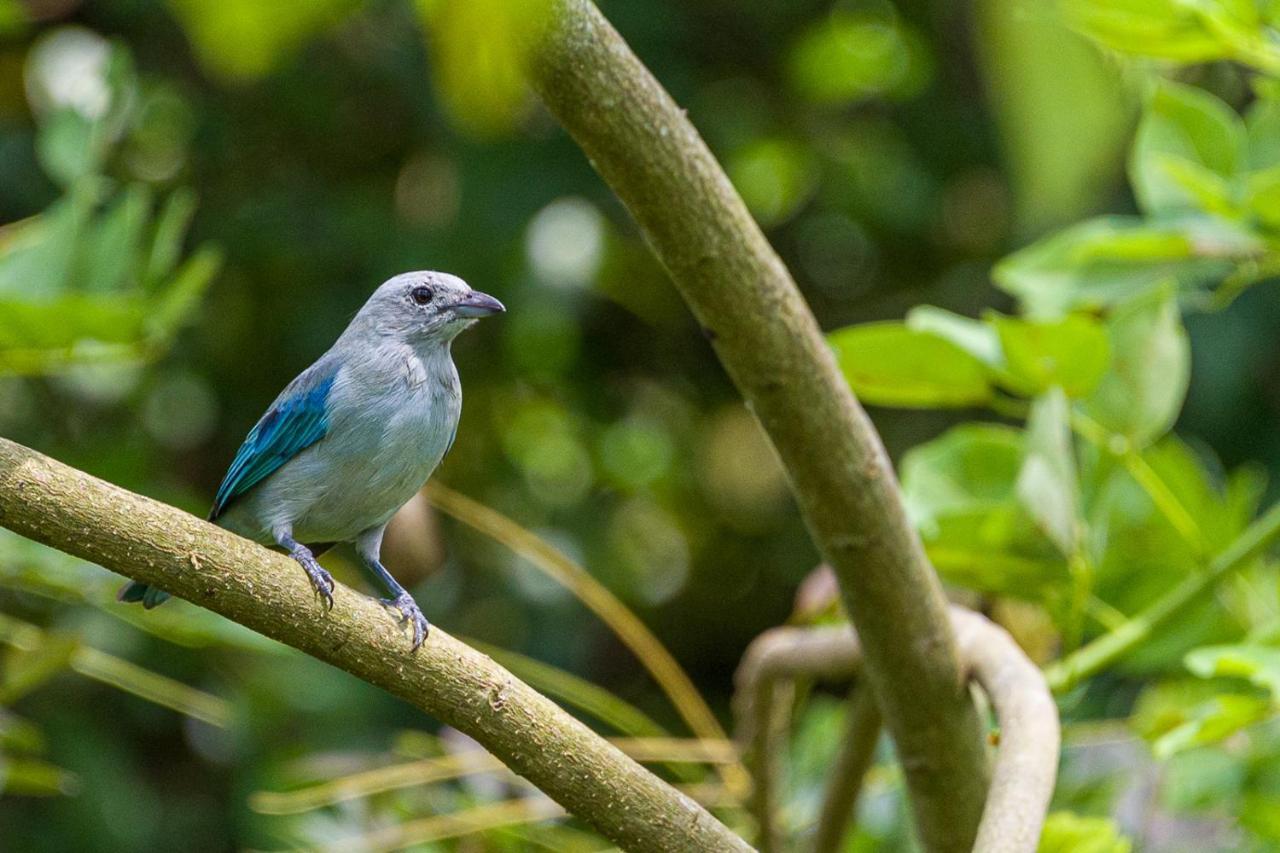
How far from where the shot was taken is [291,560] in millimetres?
1658

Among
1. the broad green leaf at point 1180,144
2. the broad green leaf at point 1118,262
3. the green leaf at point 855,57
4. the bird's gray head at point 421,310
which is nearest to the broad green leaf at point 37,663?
the bird's gray head at point 421,310

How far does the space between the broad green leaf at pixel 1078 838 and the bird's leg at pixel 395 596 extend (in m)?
1.03

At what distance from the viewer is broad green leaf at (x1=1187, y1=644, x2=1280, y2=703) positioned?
6.73 ft

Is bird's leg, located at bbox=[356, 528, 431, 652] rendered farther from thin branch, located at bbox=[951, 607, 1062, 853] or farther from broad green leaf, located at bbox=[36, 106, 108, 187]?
broad green leaf, located at bbox=[36, 106, 108, 187]

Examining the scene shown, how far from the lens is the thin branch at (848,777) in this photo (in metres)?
2.80

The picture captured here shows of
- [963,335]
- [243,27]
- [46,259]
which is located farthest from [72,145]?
[243,27]

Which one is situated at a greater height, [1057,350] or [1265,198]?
[1265,198]

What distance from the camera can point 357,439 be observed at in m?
2.00

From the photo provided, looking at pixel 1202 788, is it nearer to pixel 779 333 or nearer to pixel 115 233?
pixel 779 333

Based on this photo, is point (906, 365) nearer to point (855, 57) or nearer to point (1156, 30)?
point (1156, 30)

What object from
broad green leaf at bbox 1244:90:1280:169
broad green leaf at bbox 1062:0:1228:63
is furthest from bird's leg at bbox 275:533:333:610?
broad green leaf at bbox 1244:90:1280:169

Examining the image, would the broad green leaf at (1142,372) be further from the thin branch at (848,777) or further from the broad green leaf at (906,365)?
the thin branch at (848,777)

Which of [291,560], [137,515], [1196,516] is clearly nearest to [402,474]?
[291,560]

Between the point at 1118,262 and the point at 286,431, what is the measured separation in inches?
64.1
